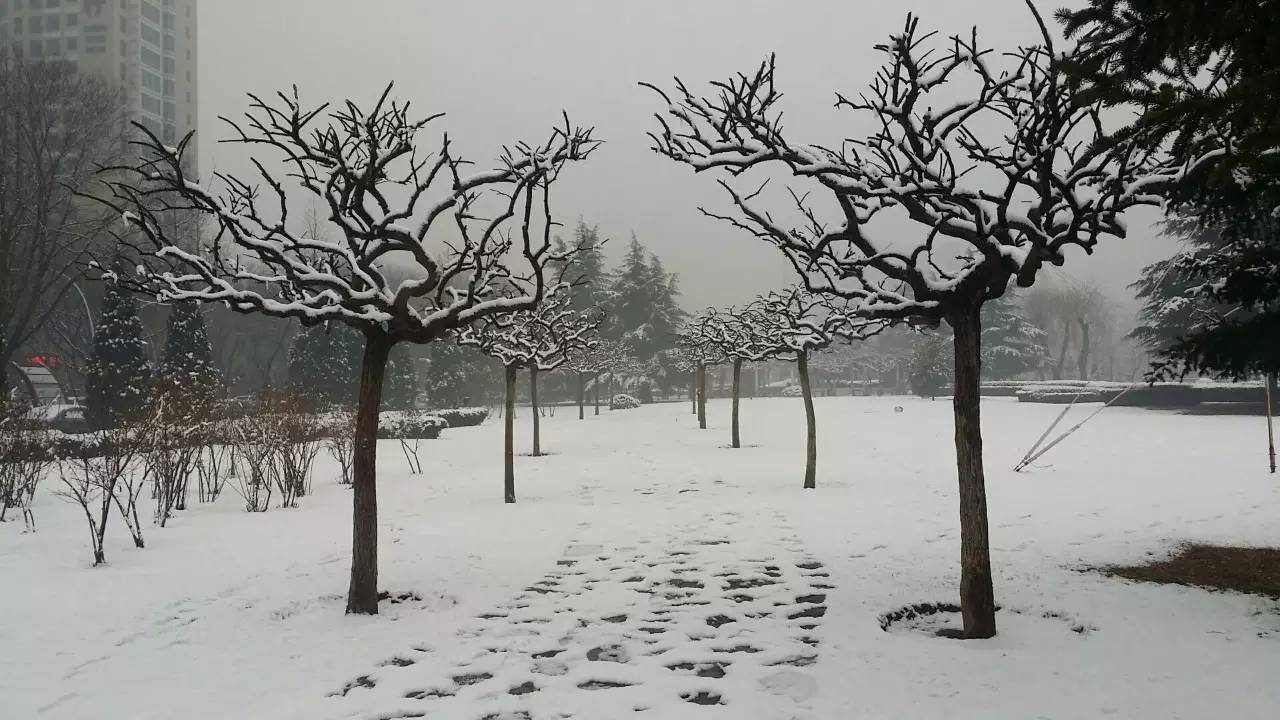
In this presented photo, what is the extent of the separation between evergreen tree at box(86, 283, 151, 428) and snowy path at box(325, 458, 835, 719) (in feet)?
65.7

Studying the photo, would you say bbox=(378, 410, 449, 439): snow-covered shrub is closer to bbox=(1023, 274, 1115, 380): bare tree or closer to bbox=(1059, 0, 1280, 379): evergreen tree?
bbox=(1059, 0, 1280, 379): evergreen tree

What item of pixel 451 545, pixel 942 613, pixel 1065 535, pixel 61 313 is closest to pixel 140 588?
pixel 451 545

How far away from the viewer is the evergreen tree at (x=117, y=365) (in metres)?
21.1

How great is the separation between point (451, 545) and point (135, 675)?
161 inches

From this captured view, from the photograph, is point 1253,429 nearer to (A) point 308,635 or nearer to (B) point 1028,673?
(B) point 1028,673

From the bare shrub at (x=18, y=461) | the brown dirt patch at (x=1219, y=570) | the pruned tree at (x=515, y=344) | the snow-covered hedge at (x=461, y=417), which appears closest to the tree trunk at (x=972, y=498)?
the brown dirt patch at (x=1219, y=570)

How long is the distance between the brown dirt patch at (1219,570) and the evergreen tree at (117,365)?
80.5 feet

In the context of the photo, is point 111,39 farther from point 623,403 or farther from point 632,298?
point 623,403

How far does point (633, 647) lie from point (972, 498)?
9.01 ft

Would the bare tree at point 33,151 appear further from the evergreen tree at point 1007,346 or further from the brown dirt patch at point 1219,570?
the evergreen tree at point 1007,346

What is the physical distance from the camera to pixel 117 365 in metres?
21.7

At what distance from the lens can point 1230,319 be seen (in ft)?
20.1

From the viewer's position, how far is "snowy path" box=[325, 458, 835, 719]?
4.19 metres

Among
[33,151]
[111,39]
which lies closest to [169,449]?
[33,151]
